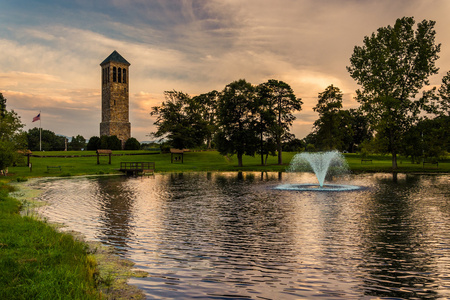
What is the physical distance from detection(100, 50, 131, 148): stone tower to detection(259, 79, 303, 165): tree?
197ft

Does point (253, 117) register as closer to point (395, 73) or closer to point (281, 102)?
point (281, 102)

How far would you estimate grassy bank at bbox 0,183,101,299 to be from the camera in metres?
7.42

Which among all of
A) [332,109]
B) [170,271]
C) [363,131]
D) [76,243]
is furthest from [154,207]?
[363,131]

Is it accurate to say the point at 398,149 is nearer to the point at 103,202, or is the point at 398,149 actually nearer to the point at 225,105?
the point at 225,105

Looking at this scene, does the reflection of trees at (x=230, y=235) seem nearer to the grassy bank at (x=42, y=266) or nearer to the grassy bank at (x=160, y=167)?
the grassy bank at (x=42, y=266)

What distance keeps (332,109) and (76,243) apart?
74529mm

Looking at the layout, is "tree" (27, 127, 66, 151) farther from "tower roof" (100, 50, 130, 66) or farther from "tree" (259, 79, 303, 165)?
"tree" (259, 79, 303, 165)

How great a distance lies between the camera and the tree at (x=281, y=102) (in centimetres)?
6769

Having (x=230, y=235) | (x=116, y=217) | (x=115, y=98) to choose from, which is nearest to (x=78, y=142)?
(x=115, y=98)

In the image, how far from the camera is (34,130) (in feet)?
446

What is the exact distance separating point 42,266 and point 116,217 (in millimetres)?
9782

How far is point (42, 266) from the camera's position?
9.04m

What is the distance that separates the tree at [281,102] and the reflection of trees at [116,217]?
145 ft

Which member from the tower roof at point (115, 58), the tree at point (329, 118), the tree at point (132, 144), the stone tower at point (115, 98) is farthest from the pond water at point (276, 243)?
the tower roof at point (115, 58)
